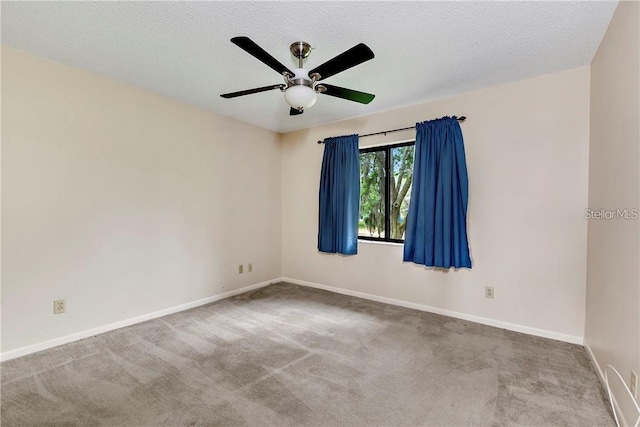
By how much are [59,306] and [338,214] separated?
2.96 meters

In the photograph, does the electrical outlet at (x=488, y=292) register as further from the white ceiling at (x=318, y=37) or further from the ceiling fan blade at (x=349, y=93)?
the ceiling fan blade at (x=349, y=93)

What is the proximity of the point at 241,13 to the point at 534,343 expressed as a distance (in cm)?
342

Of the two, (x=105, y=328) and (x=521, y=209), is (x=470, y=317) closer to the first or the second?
(x=521, y=209)

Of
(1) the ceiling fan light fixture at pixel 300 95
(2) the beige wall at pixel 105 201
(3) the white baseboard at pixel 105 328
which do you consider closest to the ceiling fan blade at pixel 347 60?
(1) the ceiling fan light fixture at pixel 300 95

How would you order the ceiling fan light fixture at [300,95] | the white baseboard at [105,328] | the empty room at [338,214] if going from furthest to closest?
the white baseboard at [105,328]
the ceiling fan light fixture at [300,95]
the empty room at [338,214]

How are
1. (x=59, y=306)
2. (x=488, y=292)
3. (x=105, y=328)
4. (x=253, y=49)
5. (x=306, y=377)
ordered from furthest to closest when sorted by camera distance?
(x=488, y=292), (x=105, y=328), (x=59, y=306), (x=306, y=377), (x=253, y=49)

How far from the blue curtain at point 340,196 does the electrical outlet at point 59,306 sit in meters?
2.76

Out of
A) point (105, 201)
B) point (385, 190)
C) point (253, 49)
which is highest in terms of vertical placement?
point (253, 49)

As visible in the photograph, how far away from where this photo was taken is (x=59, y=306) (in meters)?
2.48

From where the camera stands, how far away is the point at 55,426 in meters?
1.57

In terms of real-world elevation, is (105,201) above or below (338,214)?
above

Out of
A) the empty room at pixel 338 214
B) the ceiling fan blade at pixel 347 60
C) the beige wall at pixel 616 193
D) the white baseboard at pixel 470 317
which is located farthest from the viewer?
the white baseboard at pixel 470 317

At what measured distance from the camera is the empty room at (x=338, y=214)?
1.75 metres

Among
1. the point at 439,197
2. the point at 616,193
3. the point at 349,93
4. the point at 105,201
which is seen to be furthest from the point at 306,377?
the point at 105,201
